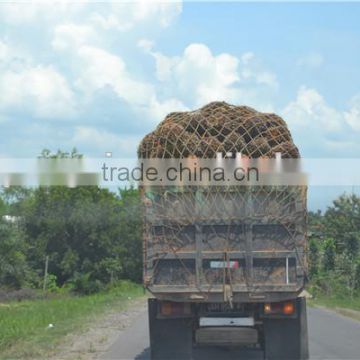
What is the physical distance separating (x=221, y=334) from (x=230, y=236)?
4.40 feet

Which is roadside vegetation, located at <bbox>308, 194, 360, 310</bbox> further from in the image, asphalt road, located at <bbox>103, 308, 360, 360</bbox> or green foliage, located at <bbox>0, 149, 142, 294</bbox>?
green foliage, located at <bbox>0, 149, 142, 294</bbox>

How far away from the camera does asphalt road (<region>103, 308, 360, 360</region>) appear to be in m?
10.7

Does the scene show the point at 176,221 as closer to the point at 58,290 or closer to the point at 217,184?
the point at 217,184

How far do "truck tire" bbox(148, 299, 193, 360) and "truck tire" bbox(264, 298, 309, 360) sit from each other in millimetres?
1097

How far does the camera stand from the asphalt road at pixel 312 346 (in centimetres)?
1067

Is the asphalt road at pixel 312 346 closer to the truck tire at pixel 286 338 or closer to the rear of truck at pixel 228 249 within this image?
the truck tire at pixel 286 338

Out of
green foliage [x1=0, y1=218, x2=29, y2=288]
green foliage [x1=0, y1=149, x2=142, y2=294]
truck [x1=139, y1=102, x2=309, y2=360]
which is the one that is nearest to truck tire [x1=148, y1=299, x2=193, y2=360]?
truck [x1=139, y1=102, x2=309, y2=360]

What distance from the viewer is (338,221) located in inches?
1352

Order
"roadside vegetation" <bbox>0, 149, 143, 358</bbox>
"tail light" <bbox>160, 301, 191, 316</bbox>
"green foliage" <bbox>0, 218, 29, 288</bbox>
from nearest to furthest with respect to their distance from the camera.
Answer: "tail light" <bbox>160, 301, 191, 316</bbox> < "green foliage" <bbox>0, 218, 29, 288</bbox> < "roadside vegetation" <bbox>0, 149, 143, 358</bbox>

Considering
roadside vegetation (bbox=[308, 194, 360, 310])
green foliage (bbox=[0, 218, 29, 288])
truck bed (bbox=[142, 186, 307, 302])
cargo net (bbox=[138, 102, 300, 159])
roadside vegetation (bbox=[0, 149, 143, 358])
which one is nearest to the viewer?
truck bed (bbox=[142, 186, 307, 302])

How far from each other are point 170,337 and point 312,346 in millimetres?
3187

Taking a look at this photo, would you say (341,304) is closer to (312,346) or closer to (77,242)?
(312,346)

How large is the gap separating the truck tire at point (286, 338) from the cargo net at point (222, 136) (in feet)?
7.24

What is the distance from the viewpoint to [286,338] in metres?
9.48
